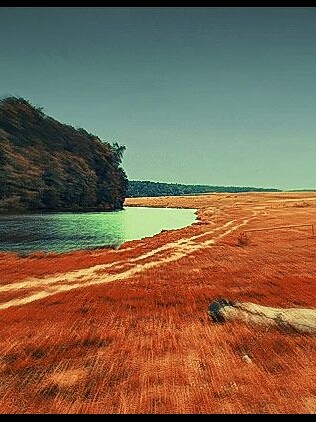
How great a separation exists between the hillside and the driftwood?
9669cm

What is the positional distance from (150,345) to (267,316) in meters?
6.31

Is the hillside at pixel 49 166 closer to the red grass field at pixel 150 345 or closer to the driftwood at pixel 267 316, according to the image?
the red grass field at pixel 150 345

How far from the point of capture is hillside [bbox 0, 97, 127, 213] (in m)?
111

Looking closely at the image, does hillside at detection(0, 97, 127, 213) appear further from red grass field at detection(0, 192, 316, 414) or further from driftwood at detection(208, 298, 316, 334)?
driftwood at detection(208, 298, 316, 334)

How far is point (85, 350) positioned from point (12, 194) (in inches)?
3984

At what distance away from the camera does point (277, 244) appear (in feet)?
143

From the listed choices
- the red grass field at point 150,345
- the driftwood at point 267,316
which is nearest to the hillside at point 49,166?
the red grass field at point 150,345

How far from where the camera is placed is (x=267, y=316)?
17672 mm

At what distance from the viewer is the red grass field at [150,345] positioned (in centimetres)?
1115

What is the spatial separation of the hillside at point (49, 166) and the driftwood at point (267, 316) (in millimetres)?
96694

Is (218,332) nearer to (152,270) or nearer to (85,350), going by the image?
(85,350)

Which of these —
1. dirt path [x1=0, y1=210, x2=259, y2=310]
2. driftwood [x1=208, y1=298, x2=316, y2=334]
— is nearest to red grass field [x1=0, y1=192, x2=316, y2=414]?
dirt path [x1=0, y1=210, x2=259, y2=310]

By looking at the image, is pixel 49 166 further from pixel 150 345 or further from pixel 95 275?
pixel 150 345

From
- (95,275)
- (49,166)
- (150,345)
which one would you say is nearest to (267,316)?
(150,345)
